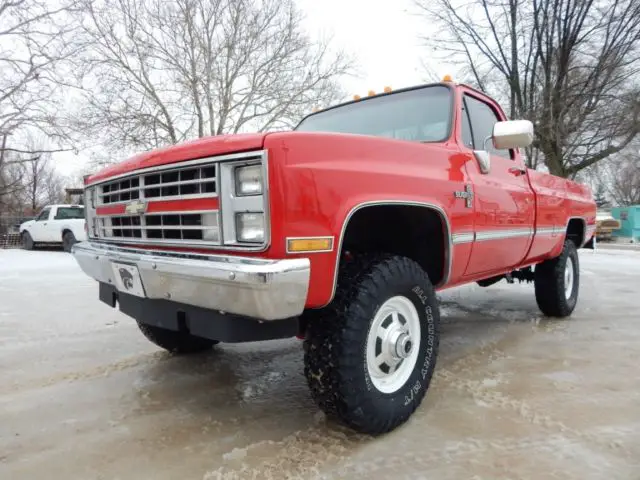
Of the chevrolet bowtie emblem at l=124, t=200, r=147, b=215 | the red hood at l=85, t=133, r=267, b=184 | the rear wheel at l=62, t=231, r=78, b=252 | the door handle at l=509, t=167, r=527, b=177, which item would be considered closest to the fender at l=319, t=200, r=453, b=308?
the red hood at l=85, t=133, r=267, b=184

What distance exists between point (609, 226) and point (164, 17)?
19.8 meters

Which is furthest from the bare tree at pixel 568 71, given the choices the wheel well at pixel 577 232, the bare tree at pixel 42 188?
the bare tree at pixel 42 188

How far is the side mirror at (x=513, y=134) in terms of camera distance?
2.90m

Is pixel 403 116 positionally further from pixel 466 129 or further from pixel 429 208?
pixel 429 208

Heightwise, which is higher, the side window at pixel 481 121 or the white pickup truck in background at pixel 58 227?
the side window at pixel 481 121

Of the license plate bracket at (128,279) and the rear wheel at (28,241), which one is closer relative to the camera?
the license plate bracket at (128,279)

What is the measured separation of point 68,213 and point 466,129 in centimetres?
1526

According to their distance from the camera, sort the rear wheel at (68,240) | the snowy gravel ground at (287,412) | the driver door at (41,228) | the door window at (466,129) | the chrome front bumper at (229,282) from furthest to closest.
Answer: the driver door at (41,228), the rear wheel at (68,240), the door window at (466,129), the snowy gravel ground at (287,412), the chrome front bumper at (229,282)

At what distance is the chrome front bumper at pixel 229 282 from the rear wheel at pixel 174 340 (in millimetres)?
1175

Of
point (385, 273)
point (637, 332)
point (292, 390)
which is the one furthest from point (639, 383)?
point (292, 390)

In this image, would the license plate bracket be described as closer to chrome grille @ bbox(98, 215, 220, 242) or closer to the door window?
chrome grille @ bbox(98, 215, 220, 242)

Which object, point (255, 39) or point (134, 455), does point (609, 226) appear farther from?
point (134, 455)

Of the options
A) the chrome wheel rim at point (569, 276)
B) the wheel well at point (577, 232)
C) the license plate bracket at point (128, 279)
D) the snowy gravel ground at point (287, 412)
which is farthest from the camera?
the wheel well at point (577, 232)

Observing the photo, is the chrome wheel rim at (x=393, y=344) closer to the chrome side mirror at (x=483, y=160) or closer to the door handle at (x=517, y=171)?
the chrome side mirror at (x=483, y=160)
